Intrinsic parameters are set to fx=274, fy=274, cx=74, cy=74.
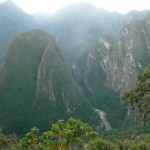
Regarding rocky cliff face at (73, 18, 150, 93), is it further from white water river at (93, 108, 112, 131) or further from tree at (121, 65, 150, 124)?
tree at (121, 65, 150, 124)

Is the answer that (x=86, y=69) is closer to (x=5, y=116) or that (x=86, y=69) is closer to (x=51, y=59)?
(x=51, y=59)

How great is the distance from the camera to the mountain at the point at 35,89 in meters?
102

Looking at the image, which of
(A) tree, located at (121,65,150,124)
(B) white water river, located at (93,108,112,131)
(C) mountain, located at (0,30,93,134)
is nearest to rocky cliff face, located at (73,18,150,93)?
(B) white water river, located at (93,108,112,131)

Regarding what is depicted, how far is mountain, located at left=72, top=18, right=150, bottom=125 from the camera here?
13375 centimetres

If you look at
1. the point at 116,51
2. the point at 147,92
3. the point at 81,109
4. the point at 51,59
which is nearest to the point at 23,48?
the point at 51,59

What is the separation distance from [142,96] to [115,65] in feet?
429

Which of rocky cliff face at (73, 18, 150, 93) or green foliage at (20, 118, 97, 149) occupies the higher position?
rocky cliff face at (73, 18, 150, 93)

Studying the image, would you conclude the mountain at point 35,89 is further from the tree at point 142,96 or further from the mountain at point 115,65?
the tree at point 142,96

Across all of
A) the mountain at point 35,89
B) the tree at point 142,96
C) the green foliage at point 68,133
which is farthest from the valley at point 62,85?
the green foliage at point 68,133

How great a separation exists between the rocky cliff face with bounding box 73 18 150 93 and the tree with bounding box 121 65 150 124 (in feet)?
347

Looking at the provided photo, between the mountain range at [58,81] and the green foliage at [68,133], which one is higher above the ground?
the mountain range at [58,81]

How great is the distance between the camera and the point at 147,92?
72.4 feet

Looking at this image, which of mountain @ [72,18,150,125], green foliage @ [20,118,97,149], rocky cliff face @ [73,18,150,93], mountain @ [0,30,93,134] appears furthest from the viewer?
rocky cliff face @ [73,18,150,93]

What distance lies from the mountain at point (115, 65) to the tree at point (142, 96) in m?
93.8
